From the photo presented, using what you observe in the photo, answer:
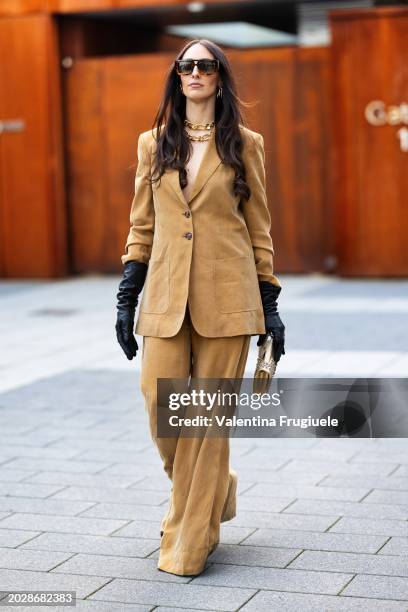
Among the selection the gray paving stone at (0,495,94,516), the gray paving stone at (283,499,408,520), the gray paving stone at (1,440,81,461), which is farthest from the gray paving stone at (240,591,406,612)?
the gray paving stone at (1,440,81,461)

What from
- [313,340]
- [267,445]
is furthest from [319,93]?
[267,445]

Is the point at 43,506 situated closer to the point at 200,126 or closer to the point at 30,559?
the point at 30,559

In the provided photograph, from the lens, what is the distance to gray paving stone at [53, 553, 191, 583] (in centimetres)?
459

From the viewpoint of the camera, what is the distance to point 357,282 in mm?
15188

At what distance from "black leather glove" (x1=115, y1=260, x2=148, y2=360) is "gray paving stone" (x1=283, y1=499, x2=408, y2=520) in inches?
50.9

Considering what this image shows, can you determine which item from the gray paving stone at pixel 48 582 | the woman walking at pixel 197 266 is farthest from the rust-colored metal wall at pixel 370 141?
the gray paving stone at pixel 48 582

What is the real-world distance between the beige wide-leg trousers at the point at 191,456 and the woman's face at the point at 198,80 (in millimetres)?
830

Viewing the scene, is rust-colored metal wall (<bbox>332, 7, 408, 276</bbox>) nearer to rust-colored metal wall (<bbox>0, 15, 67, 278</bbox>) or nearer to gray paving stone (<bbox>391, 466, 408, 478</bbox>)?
rust-colored metal wall (<bbox>0, 15, 67, 278</bbox>)

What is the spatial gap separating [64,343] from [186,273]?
251 inches

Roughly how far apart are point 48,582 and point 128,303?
107 cm

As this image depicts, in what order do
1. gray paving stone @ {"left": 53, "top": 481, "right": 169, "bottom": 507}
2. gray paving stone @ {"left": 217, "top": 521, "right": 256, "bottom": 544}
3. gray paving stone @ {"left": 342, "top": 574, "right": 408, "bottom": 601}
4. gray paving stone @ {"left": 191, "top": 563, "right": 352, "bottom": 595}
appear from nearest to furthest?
1. gray paving stone @ {"left": 342, "top": 574, "right": 408, "bottom": 601}
2. gray paving stone @ {"left": 191, "top": 563, "right": 352, "bottom": 595}
3. gray paving stone @ {"left": 217, "top": 521, "right": 256, "bottom": 544}
4. gray paving stone @ {"left": 53, "top": 481, "right": 169, "bottom": 507}

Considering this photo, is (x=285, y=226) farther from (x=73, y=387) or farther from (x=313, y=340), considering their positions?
(x=73, y=387)

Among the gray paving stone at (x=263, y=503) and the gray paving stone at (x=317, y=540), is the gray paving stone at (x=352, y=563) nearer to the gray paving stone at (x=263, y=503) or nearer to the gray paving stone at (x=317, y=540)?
the gray paving stone at (x=317, y=540)

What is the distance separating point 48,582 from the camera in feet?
14.8
